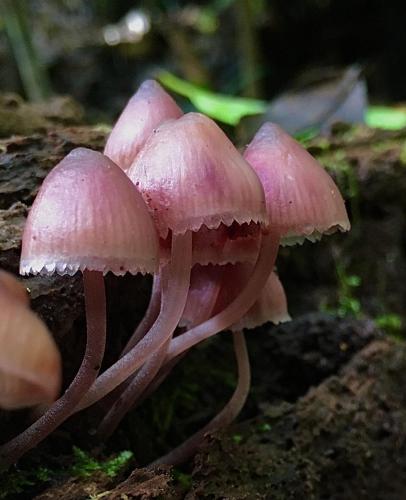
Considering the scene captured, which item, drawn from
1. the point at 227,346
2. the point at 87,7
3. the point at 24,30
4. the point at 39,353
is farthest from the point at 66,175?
the point at 87,7

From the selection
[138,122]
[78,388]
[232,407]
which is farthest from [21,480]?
[138,122]

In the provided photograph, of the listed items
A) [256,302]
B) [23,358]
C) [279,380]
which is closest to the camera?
[23,358]

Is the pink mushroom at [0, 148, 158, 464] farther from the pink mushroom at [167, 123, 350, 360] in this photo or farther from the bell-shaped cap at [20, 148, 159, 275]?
the pink mushroom at [167, 123, 350, 360]

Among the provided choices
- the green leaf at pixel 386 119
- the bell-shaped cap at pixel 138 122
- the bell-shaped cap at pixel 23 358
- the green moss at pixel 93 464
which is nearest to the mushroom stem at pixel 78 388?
the green moss at pixel 93 464

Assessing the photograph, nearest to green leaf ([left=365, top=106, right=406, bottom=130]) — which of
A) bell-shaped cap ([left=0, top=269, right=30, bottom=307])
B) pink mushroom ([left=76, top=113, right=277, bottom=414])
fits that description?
pink mushroom ([left=76, top=113, right=277, bottom=414])

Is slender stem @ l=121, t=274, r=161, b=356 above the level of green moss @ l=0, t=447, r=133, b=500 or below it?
above

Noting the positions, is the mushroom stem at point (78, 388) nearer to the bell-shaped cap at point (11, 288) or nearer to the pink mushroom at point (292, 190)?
the bell-shaped cap at point (11, 288)

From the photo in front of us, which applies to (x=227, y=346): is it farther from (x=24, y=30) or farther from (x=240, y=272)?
(x=24, y=30)

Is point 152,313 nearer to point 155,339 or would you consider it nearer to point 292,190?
point 155,339
